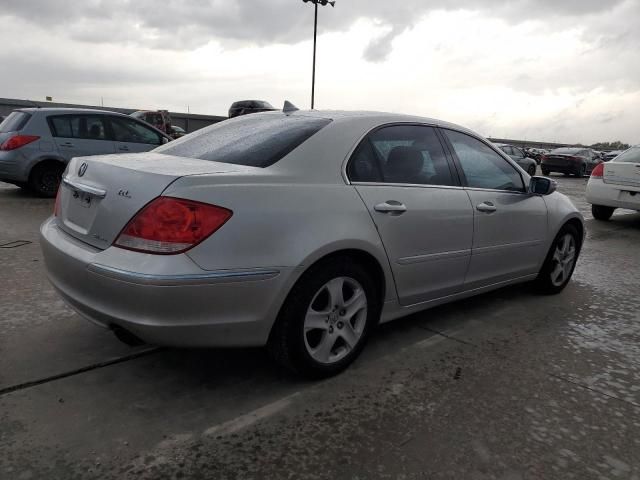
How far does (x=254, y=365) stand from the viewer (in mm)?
2955

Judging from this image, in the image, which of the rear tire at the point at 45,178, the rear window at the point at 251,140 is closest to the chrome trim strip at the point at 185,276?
the rear window at the point at 251,140

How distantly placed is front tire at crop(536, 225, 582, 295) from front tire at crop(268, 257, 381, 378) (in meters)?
2.15

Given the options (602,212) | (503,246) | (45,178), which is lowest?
(602,212)

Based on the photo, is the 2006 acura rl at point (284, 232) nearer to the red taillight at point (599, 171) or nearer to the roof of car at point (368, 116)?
the roof of car at point (368, 116)

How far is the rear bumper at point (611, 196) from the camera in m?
8.52

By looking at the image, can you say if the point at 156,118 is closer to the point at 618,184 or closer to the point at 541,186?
the point at 618,184

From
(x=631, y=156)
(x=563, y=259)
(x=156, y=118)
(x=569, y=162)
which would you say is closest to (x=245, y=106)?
(x=156, y=118)

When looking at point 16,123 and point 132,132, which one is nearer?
point 16,123

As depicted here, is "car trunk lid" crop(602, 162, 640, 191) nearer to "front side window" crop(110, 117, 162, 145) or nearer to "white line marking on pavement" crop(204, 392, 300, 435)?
"front side window" crop(110, 117, 162, 145)

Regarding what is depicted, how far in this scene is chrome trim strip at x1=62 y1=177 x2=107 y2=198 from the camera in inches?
99.1

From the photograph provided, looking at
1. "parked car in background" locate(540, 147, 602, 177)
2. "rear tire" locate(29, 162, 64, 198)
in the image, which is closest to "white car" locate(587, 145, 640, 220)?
"rear tire" locate(29, 162, 64, 198)

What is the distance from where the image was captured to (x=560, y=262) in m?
4.58

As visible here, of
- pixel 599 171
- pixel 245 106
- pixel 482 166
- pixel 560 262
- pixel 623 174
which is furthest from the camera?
pixel 245 106

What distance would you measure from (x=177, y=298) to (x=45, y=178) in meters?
7.33
